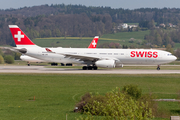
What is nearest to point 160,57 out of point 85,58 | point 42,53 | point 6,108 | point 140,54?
point 140,54

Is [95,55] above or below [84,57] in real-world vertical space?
above

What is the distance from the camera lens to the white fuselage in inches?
1919

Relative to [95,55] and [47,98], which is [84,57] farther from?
[47,98]

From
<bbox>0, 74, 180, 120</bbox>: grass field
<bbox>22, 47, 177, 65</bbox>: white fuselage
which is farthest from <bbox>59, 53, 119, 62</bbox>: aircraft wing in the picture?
<bbox>0, 74, 180, 120</bbox>: grass field

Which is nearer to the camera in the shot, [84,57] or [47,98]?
[47,98]

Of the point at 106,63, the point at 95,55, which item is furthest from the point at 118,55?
the point at 106,63

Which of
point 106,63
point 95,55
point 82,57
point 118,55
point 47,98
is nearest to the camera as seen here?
point 47,98

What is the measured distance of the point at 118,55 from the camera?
49.2 metres

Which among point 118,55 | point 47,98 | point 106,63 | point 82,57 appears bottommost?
point 47,98

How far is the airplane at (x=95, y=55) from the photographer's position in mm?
48656

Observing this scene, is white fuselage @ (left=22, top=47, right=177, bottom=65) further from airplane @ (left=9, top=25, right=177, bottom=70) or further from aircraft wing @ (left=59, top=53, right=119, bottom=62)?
aircraft wing @ (left=59, top=53, right=119, bottom=62)

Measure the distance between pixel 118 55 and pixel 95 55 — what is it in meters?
3.75

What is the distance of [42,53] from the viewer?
51000 millimetres

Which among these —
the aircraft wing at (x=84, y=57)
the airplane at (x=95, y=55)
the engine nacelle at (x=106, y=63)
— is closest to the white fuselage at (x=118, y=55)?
the airplane at (x=95, y=55)
